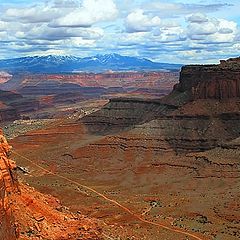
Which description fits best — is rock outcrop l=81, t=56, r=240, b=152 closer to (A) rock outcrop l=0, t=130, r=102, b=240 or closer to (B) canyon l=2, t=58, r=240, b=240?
(B) canyon l=2, t=58, r=240, b=240

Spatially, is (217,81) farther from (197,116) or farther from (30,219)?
(30,219)

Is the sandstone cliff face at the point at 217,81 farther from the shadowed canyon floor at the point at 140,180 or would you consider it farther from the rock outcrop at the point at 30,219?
the rock outcrop at the point at 30,219

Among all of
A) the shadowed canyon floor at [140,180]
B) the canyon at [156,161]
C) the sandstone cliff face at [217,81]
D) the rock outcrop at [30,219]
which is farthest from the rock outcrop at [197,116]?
the rock outcrop at [30,219]

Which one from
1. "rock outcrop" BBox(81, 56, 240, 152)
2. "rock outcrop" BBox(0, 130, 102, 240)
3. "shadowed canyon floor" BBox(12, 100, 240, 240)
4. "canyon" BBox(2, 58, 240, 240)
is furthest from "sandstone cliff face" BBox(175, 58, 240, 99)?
"rock outcrop" BBox(0, 130, 102, 240)

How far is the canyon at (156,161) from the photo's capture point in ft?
196

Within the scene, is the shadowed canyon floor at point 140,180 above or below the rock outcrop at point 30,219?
below

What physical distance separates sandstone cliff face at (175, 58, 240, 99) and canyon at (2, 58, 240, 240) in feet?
0.60

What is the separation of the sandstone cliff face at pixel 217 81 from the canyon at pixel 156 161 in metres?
0.18

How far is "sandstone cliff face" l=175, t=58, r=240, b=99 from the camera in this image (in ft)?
320

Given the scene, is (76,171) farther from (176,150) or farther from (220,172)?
(220,172)

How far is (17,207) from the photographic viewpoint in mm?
35688

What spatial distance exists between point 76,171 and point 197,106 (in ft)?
84.0

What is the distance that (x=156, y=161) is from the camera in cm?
8938

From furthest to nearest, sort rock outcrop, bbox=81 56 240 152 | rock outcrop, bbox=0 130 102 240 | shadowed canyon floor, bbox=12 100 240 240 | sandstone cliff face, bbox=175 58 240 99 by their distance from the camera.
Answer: sandstone cliff face, bbox=175 58 240 99 < rock outcrop, bbox=81 56 240 152 < shadowed canyon floor, bbox=12 100 240 240 < rock outcrop, bbox=0 130 102 240
